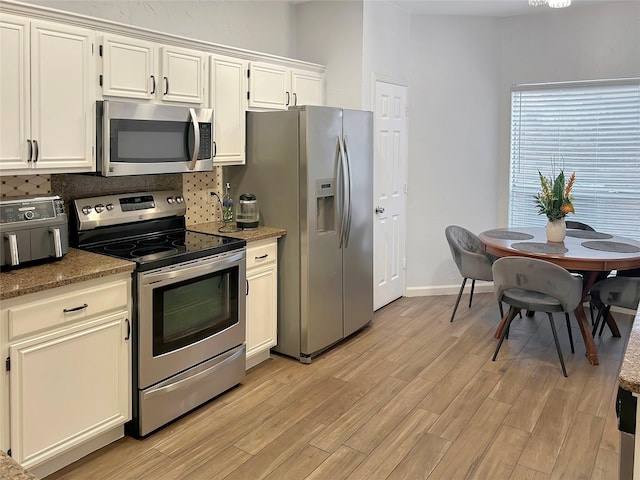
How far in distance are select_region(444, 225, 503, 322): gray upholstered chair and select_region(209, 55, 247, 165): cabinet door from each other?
197 cm

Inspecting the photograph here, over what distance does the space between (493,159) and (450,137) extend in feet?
1.77

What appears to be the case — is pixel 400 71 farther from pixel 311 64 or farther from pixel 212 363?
pixel 212 363

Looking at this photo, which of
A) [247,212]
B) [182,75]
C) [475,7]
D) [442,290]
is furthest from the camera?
[442,290]

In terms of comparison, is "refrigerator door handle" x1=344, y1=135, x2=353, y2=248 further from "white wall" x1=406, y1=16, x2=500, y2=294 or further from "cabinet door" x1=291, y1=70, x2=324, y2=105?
"white wall" x1=406, y1=16, x2=500, y2=294

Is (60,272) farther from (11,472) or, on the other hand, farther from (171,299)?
(11,472)

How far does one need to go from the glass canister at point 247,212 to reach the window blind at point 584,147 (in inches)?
120

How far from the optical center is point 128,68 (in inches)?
113

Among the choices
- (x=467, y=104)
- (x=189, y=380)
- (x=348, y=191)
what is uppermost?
(x=467, y=104)

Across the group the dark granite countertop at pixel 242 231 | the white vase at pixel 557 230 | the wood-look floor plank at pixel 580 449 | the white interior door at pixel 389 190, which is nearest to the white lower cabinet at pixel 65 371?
the dark granite countertop at pixel 242 231

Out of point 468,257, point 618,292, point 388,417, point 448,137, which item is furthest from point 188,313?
point 448,137

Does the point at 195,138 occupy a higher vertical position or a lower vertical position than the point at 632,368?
higher

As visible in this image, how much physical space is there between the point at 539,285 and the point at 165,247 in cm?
243

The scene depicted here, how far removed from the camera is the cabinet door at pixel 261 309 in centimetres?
350

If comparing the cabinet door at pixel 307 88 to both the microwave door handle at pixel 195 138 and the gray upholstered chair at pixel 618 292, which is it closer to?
the microwave door handle at pixel 195 138
